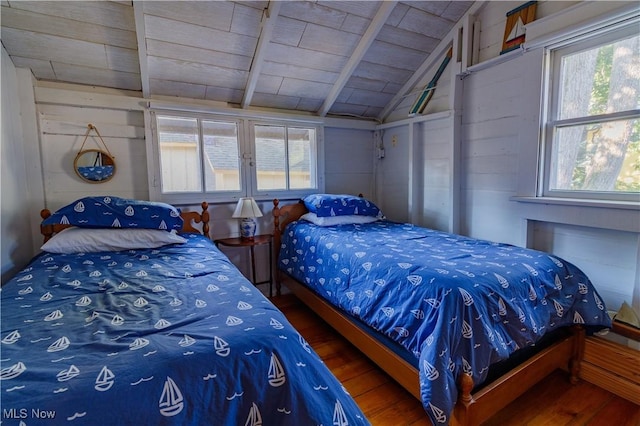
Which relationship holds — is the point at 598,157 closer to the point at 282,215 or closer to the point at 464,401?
the point at 464,401

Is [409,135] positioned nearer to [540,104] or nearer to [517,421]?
[540,104]

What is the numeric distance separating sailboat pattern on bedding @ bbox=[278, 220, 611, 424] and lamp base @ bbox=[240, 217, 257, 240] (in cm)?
86

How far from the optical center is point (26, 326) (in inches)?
38.6

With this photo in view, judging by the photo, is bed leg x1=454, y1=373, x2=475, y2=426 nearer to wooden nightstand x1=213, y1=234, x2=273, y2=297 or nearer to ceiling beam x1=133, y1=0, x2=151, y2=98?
wooden nightstand x1=213, y1=234, x2=273, y2=297

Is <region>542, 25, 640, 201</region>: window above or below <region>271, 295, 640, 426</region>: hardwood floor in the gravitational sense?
above

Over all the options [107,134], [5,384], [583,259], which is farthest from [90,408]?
[583,259]

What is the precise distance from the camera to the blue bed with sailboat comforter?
2.22 feet

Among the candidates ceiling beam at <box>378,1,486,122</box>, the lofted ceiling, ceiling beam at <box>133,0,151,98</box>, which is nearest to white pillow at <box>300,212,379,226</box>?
the lofted ceiling

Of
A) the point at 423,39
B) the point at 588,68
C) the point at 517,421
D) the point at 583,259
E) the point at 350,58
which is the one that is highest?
the point at 423,39

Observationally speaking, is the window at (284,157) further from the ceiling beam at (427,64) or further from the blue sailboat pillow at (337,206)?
the ceiling beam at (427,64)

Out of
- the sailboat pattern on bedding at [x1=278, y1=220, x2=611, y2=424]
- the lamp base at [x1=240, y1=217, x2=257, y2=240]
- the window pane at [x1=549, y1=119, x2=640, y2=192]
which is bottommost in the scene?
the sailboat pattern on bedding at [x1=278, y1=220, x2=611, y2=424]

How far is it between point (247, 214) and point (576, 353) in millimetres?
2413

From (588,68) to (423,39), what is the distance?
1281mm

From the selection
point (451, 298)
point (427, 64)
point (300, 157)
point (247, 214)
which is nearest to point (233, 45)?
point (300, 157)
